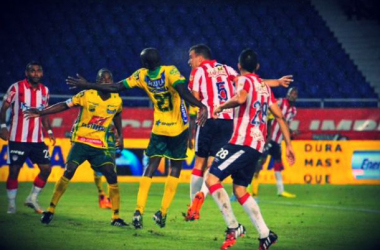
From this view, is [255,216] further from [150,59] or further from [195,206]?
[150,59]

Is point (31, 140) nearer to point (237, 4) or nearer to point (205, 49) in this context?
point (205, 49)

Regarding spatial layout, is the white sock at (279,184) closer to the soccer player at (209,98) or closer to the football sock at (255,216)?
the soccer player at (209,98)

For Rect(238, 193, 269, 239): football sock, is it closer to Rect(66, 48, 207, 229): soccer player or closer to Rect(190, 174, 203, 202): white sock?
Rect(66, 48, 207, 229): soccer player

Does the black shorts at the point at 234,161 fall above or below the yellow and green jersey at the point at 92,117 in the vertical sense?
below

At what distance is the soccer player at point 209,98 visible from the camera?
10.7 meters

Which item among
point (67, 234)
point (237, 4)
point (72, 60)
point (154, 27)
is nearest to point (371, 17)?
point (237, 4)

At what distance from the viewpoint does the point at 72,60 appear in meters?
25.0

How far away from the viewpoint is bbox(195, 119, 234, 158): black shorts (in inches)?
425

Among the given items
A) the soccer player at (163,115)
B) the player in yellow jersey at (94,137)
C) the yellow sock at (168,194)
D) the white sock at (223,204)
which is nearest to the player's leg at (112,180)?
the player in yellow jersey at (94,137)

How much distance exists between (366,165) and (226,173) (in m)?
12.3

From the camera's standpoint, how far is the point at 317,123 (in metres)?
21.7

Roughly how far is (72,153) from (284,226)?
3.16 m

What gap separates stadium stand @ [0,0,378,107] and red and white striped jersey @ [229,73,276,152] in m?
15.9

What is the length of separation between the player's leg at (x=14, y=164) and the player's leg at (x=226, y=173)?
14.6ft
